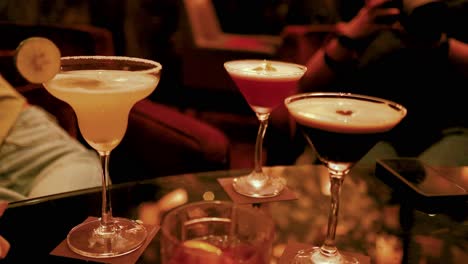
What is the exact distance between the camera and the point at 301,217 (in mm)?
1146

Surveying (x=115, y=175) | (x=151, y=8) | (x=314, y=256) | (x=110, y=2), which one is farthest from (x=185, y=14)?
(x=314, y=256)

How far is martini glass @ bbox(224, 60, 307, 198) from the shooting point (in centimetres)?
124

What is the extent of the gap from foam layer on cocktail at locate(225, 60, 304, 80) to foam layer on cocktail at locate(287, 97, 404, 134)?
0.21 meters

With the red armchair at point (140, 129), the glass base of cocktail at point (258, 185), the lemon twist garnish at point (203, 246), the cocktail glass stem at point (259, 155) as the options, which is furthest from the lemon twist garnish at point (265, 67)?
the lemon twist garnish at point (203, 246)

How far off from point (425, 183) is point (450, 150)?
629 millimetres

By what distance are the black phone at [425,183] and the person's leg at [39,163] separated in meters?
0.83

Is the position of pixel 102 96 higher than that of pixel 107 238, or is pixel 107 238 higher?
pixel 102 96

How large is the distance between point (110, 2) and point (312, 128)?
12.7 ft

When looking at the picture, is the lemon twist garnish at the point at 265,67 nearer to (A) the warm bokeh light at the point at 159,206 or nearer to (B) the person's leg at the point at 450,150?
(A) the warm bokeh light at the point at 159,206

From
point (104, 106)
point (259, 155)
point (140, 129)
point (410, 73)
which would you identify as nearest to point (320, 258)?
point (259, 155)

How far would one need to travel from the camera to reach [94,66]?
1088 mm

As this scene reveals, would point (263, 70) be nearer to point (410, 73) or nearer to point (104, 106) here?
point (104, 106)

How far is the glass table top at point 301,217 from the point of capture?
3.26ft

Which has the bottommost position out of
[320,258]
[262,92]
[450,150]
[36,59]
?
[450,150]
